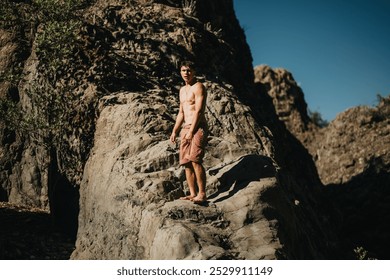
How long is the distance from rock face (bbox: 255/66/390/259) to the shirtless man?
38.8 ft

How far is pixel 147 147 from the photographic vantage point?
403 inches

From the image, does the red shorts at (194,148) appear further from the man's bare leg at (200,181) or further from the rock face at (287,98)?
the rock face at (287,98)

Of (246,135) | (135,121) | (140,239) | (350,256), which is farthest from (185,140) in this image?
(350,256)

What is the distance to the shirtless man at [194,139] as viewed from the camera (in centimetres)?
813

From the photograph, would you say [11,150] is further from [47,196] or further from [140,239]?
[140,239]

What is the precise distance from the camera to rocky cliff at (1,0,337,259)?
7938 millimetres

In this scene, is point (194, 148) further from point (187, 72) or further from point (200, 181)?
point (187, 72)

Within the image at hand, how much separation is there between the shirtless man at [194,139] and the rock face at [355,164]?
1182cm

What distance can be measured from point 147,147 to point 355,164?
19.8 meters

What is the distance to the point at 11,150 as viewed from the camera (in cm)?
1527

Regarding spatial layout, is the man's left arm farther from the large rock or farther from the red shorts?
the large rock

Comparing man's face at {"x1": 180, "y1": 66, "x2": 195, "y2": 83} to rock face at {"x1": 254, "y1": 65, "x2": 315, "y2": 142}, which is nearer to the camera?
man's face at {"x1": 180, "y1": 66, "x2": 195, "y2": 83}

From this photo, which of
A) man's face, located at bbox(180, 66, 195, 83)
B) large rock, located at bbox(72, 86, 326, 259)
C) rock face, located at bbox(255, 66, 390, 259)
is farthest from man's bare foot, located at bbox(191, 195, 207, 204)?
rock face, located at bbox(255, 66, 390, 259)

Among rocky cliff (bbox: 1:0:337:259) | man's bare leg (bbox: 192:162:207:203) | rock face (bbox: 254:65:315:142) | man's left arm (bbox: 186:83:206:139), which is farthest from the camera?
rock face (bbox: 254:65:315:142)
